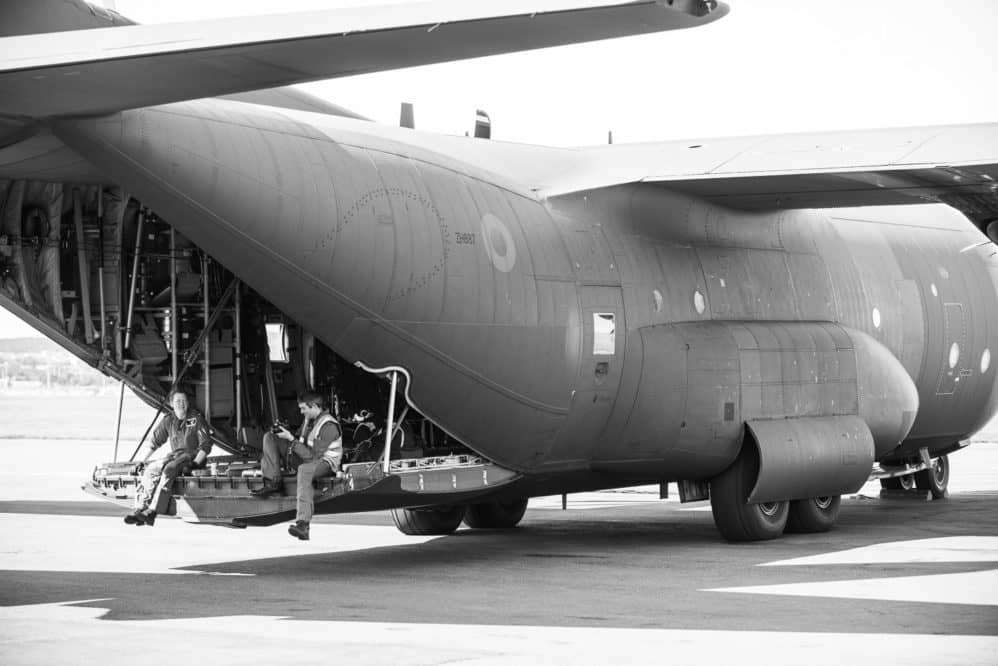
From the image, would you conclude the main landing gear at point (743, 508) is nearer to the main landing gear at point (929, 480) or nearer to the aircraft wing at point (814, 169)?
the aircraft wing at point (814, 169)

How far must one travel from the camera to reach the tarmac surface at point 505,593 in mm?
10023

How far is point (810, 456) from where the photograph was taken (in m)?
17.0

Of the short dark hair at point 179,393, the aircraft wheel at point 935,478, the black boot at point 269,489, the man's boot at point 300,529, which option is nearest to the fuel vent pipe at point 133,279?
the short dark hair at point 179,393

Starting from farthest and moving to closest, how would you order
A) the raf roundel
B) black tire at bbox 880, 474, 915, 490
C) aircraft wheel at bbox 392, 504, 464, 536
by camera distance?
black tire at bbox 880, 474, 915, 490, aircraft wheel at bbox 392, 504, 464, 536, the raf roundel

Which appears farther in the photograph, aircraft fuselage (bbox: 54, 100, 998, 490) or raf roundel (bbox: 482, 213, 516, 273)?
raf roundel (bbox: 482, 213, 516, 273)

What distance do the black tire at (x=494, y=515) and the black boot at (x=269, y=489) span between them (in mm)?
5566

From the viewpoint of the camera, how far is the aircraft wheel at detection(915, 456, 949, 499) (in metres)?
23.3

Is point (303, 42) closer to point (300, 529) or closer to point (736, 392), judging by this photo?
point (300, 529)

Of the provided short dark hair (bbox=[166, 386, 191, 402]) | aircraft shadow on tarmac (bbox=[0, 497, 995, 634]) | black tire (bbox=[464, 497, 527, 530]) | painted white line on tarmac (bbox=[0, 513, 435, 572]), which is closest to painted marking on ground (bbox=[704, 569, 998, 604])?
aircraft shadow on tarmac (bbox=[0, 497, 995, 634])

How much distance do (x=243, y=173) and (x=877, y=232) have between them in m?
11.5

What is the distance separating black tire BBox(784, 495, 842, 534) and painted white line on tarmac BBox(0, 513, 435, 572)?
4662 mm

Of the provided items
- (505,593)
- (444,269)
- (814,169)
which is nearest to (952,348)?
(814,169)

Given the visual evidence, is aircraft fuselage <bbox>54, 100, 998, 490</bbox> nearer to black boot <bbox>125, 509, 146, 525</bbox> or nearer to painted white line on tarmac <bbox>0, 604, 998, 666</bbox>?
black boot <bbox>125, 509, 146, 525</bbox>

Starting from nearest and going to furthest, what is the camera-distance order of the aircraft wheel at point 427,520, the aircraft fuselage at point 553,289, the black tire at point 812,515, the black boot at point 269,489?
the aircraft fuselage at point 553,289 < the black boot at point 269,489 < the black tire at point 812,515 < the aircraft wheel at point 427,520
